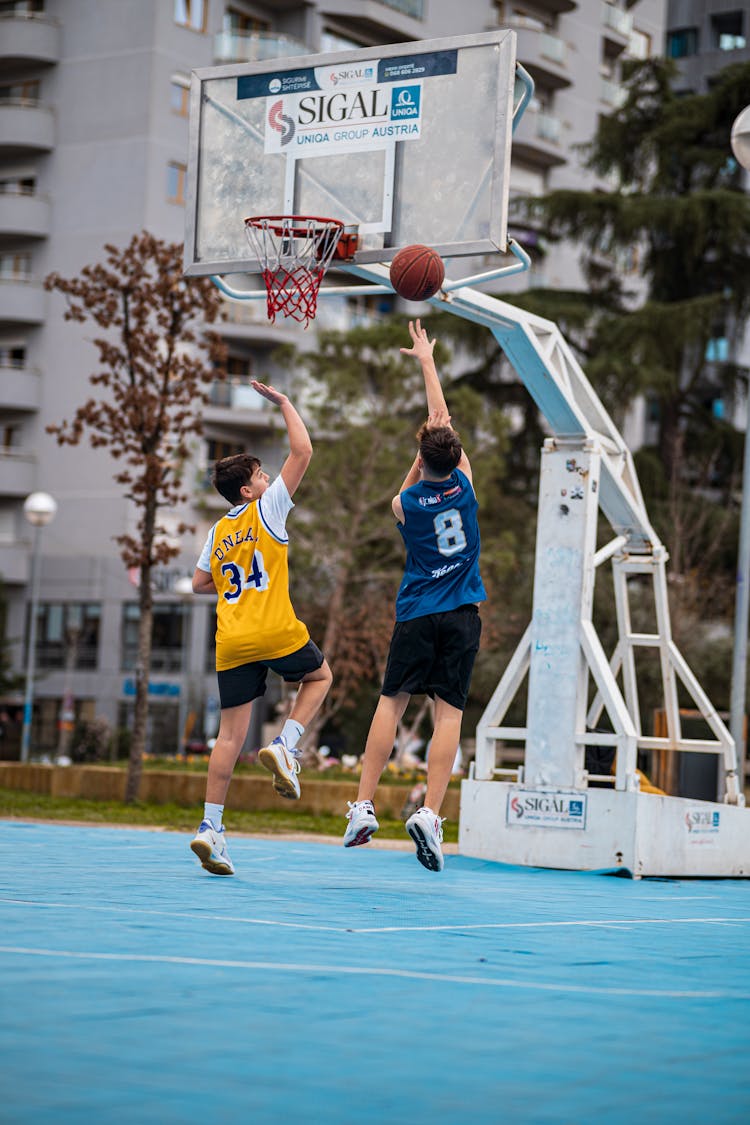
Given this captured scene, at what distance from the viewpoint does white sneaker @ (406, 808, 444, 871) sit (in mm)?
7832

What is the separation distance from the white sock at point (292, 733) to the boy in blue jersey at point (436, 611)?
39cm

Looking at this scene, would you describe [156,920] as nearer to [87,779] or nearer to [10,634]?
[87,779]

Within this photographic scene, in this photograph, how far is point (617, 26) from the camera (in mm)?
64625

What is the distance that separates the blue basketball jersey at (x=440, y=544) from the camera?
27.0ft

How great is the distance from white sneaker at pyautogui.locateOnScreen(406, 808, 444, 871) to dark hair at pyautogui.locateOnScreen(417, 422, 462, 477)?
1725mm

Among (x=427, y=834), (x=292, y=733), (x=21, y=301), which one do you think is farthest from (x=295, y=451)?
(x=21, y=301)

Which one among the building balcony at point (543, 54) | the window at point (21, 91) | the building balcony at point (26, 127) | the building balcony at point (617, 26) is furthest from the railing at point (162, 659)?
the building balcony at point (617, 26)

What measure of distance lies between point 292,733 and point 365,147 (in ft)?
15.6

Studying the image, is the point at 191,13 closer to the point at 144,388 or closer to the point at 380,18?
the point at 380,18

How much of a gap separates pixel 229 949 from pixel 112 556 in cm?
4828

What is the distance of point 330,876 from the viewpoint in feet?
29.0

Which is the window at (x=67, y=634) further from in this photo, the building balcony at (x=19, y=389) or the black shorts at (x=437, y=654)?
the black shorts at (x=437, y=654)

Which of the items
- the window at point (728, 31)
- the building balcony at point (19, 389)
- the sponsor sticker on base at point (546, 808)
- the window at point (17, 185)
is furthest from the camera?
the window at point (728, 31)

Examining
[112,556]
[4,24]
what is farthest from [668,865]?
[4,24]
